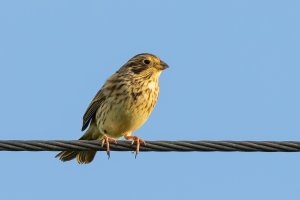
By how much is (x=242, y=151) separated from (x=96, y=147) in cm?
156

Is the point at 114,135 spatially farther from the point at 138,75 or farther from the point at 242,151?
the point at 242,151

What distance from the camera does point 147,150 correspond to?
8125 mm

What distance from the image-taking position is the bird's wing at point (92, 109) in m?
10.8

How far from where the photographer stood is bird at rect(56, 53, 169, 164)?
1030cm

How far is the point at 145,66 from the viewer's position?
429 inches

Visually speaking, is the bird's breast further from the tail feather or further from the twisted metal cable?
the twisted metal cable

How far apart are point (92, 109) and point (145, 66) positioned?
93cm

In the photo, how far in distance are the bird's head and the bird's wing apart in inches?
20.6
